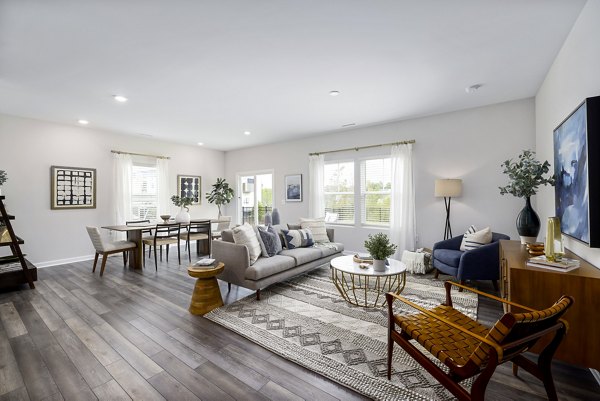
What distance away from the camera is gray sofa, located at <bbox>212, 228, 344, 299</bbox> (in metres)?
3.13

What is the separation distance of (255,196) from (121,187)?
320 cm

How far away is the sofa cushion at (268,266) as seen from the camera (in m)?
3.09

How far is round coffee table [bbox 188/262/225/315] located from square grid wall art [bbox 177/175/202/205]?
411 centimetres

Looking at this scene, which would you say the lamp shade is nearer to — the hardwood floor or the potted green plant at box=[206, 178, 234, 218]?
the hardwood floor

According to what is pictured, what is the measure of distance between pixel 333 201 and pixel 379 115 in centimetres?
210

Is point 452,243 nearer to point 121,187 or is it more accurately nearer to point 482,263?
point 482,263

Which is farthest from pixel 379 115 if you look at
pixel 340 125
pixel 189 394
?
pixel 189 394

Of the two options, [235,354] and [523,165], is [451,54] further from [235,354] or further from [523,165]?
[235,354]

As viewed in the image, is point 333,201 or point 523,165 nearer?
point 523,165

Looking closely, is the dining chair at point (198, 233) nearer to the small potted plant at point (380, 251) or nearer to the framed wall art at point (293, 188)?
the framed wall art at point (293, 188)

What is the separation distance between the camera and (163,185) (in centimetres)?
640

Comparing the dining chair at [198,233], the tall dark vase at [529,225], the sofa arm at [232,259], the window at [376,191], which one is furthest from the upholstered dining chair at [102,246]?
the tall dark vase at [529,225]

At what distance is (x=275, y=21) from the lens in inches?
84.0

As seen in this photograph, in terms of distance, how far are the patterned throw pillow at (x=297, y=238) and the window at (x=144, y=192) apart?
12.8ft
